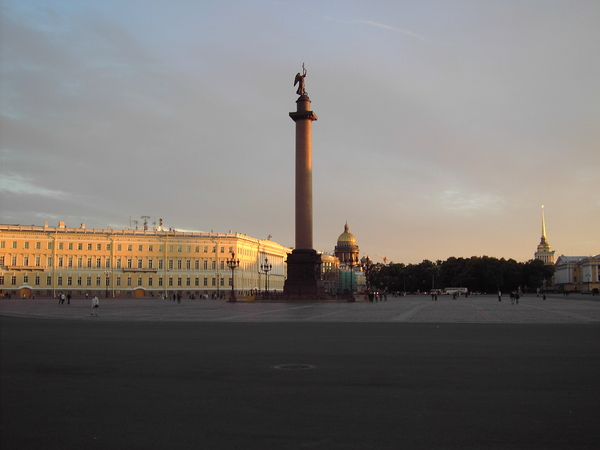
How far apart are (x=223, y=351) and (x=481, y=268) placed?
123203mm

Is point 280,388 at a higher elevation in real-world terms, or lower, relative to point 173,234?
lower

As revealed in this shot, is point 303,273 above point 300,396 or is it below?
above

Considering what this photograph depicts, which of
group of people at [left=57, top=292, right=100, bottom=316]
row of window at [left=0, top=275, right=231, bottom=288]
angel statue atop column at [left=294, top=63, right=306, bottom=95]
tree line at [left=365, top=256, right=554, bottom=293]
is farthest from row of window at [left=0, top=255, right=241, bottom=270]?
angel statue atop column at [left=294, top=63, right=306, bottom=95]

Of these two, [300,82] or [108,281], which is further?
[108,281]

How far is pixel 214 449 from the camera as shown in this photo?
6180mm

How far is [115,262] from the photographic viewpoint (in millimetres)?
113438

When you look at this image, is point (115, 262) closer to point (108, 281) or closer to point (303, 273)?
point (108, 281)

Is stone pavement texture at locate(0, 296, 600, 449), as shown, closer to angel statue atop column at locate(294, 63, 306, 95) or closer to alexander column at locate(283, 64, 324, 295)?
alexander column at locate(283, 64, 324, 295)

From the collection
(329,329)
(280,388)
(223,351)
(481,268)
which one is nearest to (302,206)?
(329,329)

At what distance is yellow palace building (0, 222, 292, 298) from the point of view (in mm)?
106750

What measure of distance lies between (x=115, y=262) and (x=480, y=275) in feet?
247

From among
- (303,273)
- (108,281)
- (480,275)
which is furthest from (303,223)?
(480,275)

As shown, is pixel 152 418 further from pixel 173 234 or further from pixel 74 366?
pixel 173 234

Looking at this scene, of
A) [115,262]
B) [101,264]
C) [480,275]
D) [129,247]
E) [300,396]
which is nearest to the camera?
[300,396]
